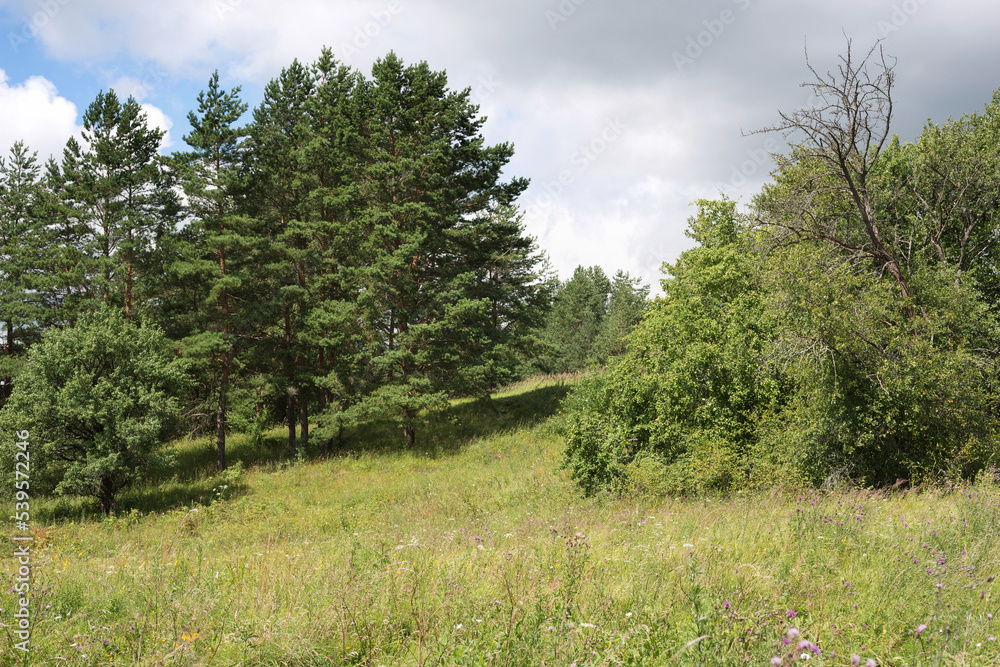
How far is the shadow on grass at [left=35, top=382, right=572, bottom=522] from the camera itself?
1772cm

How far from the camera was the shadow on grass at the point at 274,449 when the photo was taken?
58.1 ft

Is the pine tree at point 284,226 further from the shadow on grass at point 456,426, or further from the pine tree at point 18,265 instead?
the pine tree at point 18,265

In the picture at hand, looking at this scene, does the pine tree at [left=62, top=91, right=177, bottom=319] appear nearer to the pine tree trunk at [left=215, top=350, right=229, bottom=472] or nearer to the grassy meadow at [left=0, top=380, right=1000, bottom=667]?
the pine tree trunk at [left=215, top=350, right=229, bottom=472]

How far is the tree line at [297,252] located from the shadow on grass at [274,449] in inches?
44.6

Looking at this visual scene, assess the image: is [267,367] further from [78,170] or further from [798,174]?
[798,174]

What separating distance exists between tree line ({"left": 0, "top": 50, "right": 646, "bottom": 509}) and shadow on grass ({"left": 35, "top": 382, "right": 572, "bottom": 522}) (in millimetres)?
1132

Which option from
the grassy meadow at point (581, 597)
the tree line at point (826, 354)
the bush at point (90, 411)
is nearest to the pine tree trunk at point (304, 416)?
the bush at point (90, 411)

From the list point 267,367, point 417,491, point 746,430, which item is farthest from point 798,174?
point 267,367

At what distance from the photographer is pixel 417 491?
15.8m

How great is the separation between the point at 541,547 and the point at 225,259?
22.7m

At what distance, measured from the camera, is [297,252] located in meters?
Result: 22.6

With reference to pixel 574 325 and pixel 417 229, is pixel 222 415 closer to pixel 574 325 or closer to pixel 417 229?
pixel 417 229

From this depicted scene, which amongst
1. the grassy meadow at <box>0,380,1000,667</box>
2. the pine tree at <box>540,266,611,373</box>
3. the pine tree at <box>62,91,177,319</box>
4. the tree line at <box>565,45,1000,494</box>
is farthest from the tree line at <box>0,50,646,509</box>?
the pine tree at <box>540,266,611,373</box>

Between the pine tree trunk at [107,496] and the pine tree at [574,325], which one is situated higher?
the pine tree at [574,325]
